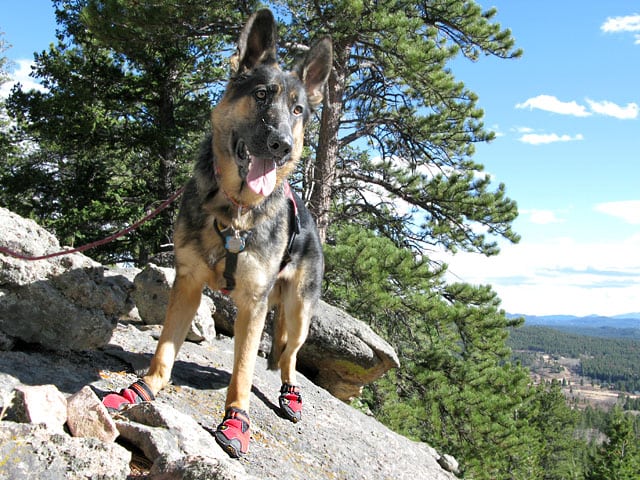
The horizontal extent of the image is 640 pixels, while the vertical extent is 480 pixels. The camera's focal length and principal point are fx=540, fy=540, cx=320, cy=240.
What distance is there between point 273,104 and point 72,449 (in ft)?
8.72

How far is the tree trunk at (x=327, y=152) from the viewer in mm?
13891

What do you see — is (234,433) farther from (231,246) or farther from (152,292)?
(152,292)

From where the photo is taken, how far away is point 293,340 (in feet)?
19.0

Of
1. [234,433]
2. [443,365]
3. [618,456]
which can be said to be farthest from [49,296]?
[618,456]

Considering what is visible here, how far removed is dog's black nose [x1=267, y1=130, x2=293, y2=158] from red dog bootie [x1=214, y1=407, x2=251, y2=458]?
6.54ft

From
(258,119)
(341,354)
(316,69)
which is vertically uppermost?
(316,69)

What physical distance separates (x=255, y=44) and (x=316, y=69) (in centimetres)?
63

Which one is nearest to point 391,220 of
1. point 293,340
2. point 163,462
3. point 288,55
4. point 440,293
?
point 440,293

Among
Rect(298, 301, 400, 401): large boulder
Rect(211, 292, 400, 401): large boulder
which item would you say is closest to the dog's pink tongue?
Rect(211, 292, 400, 401): large boulder

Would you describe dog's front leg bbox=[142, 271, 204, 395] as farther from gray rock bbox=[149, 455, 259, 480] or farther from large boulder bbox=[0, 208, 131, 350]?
gray rock bbox=[149, 455, 259, 480]

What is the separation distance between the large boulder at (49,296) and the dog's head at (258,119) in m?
1.74

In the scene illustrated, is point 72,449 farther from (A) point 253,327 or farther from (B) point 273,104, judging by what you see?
(B) point 273,104

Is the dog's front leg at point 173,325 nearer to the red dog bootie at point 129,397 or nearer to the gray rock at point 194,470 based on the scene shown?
the red dog bootie at point 129,397

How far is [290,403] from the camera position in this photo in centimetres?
556
